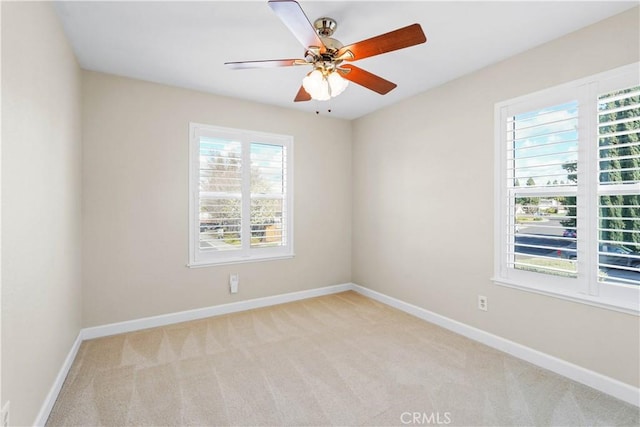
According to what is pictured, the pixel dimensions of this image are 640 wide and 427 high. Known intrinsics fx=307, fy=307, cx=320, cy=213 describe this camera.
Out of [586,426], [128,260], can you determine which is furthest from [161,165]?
[586,426]

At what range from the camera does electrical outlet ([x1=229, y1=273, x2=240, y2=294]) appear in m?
3.62

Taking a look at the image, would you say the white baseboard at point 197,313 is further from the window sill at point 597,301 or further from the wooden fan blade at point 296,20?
the wooden fan blade at point 296,20

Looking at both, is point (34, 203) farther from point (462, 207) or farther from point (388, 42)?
point (462, 207)

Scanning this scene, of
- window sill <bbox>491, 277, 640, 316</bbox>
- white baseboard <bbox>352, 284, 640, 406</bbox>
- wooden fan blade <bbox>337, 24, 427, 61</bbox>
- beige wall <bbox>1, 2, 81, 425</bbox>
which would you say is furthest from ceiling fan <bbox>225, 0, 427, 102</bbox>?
white baseboard <bbox>352, 284, 640, 406</bbox>

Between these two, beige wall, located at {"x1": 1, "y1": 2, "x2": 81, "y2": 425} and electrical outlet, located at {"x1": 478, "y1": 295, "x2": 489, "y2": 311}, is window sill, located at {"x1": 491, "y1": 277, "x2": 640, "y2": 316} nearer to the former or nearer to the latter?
electrical outlet, located at {"x1": 478, "y1": 295, "x2": 489, "y2": 311}

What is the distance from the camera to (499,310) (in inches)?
108

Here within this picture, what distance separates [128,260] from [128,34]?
2042mm

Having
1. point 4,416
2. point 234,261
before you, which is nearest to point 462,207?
point 234,261

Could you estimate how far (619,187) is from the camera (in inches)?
81.3

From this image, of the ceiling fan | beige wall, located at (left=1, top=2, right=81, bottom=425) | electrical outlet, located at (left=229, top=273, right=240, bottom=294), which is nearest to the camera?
beige wall, located at (left=1, top=2, right=81, bottom=425)

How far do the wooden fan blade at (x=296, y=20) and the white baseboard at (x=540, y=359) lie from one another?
277 centimetres

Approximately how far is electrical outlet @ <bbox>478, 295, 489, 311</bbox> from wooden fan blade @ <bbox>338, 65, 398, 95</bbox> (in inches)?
81.7

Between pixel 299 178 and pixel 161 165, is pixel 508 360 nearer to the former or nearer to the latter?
pixel 299 178

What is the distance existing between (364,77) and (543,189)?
170 cm
